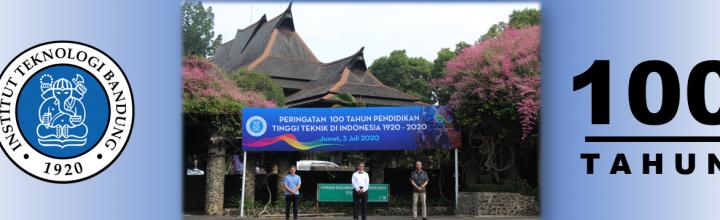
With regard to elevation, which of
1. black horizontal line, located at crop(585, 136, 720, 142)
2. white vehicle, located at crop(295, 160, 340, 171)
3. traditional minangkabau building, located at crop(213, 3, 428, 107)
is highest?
traditional minangkabau building, located at crop(213, 3, 428, 107)

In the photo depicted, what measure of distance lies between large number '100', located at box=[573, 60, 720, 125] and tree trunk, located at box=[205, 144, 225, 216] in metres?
8.78

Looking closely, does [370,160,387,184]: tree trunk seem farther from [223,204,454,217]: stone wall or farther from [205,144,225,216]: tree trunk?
[205,144,225,216]: tree trunk

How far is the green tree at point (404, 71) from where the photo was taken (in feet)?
153

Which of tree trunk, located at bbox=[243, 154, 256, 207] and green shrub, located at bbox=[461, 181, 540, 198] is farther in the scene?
tree trunk, located at bbox=[243, 154, 256, 207]

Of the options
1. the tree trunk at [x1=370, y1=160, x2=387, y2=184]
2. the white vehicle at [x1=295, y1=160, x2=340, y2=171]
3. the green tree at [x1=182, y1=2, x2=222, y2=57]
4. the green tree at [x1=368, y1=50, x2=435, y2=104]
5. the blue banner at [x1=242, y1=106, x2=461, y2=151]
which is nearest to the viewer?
the blue banner at [x1=242, y1=106, x2=461, y2=151]

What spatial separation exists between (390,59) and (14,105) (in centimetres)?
4365

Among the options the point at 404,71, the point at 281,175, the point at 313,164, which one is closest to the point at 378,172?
the point at 281,175

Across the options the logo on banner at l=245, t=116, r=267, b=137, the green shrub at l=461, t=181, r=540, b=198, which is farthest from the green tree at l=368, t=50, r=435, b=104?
the logo on banner at l=245, t=116, r=267, b=137

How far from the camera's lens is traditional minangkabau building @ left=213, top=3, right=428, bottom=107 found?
30.6 metres

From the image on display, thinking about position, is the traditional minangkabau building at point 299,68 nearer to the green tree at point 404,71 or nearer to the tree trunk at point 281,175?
the green tree at point 404,71

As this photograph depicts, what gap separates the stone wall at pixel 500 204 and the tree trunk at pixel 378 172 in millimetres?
2304

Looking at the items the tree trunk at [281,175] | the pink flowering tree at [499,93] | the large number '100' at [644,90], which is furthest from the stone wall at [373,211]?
the large number '100' at [644,90]

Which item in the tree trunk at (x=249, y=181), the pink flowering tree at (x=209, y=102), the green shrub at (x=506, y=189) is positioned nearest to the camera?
the green shrub at (x=506, y=189)

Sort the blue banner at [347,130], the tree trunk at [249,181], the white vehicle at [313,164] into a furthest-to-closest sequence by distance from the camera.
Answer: the white vehicle at [313,164] < the tree trunk at [249,181] < the blue banner at [347,130]
